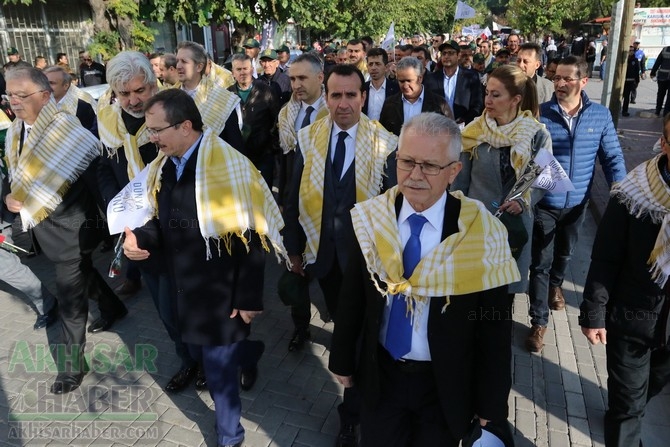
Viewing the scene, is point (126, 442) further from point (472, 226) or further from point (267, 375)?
point (472, 226)

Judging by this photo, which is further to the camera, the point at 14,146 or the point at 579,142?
the point at 579,142

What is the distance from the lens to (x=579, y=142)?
4.01 m

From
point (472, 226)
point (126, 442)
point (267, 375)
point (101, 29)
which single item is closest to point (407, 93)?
point (267, 375)

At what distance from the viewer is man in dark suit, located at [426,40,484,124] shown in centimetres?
667

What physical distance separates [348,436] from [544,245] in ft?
7.11

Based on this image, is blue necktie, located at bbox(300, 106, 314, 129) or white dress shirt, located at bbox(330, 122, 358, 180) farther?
blue necktie, located at bbox(300, 106, 314, 129)

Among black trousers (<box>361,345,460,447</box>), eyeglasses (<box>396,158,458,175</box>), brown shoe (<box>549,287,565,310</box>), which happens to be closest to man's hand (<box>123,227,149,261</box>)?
black trousers (<box>361,345,460,447</box>)

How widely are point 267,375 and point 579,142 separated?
295cm

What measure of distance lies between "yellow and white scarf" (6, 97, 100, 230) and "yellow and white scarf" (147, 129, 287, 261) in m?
1.01

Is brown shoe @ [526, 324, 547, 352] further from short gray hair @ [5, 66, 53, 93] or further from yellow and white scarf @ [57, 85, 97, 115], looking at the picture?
yellow and white scarf @ [57, 85, 97, 115]

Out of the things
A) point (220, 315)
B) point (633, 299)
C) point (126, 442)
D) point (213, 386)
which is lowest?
point (126, 442)

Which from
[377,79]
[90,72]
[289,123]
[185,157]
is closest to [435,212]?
[185,157]

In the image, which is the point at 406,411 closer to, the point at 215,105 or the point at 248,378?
the point at 248,378

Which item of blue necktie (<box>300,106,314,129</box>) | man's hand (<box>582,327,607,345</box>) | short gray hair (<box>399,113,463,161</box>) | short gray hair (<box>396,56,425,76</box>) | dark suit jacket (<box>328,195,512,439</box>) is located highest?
short gray hair (<box>396,56,425,76</box>)
